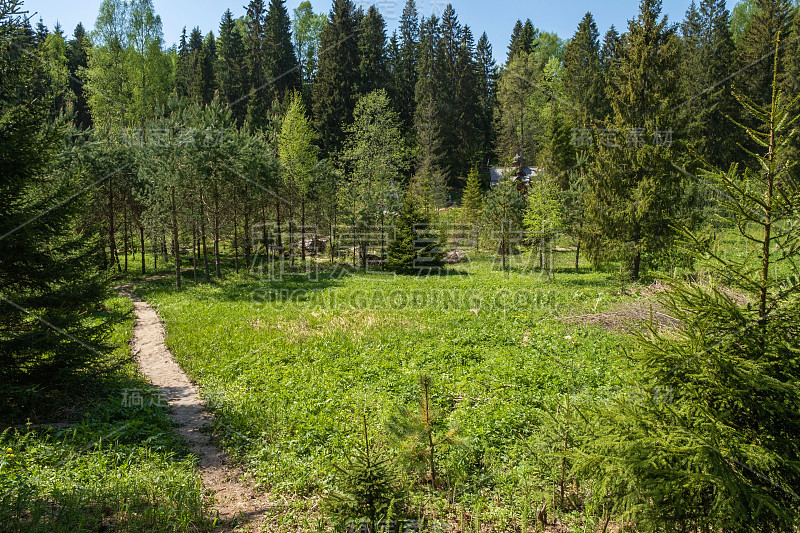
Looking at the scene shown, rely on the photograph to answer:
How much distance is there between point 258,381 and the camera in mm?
11820

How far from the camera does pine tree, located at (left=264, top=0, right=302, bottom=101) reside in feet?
212

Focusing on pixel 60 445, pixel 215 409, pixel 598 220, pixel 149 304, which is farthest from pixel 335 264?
pixel 60 445

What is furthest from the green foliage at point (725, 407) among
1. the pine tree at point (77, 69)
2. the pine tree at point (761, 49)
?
the pine tree at point (77, 69)

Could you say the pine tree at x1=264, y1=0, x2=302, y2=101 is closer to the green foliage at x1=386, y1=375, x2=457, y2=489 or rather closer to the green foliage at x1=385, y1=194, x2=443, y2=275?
the green foliage at x1=385, y1=194, x2=443, y2=275

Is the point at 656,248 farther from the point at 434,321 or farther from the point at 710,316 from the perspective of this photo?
the point at 710,316

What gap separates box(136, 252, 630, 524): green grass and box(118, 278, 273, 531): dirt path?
311 millimetres

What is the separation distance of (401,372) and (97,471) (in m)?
6.80

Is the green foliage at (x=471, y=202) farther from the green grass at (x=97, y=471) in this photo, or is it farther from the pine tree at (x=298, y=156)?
the green grass at (x=97, y=471)

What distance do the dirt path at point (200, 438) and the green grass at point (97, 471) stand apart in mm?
306

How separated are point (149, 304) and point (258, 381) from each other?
14.4m

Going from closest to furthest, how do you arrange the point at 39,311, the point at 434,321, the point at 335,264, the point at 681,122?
the point at 39,311 < the point at 434,321 < the point at 681,122 < the point at 335,264

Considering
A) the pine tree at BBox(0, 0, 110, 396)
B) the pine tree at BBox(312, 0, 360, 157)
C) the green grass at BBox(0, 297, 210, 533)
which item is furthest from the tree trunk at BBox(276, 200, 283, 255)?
the green grass at BBox(0, 297, 210, 533)

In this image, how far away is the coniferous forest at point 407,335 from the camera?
167 inches

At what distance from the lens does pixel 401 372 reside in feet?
38.3
